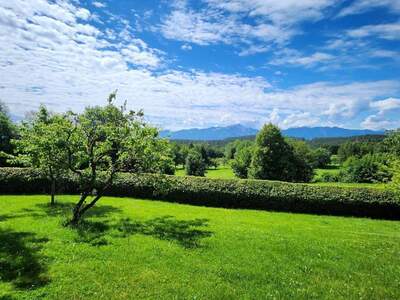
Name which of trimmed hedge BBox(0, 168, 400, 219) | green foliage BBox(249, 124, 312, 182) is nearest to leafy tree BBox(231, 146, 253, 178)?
green foliage BBox(249, 124, 312, 182)

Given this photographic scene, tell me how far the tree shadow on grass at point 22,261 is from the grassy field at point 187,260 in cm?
3

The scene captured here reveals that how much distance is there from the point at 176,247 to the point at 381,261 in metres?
8.74

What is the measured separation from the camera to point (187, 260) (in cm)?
1177

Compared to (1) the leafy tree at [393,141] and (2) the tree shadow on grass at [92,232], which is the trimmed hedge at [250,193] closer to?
(2) the tree shadow on grass at [92,232]

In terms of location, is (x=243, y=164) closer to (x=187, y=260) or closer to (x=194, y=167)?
(x=194, y=167)

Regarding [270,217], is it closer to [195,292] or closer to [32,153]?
[195,292]

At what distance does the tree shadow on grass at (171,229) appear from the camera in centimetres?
1452

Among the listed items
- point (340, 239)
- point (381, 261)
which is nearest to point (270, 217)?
point (340, 239)

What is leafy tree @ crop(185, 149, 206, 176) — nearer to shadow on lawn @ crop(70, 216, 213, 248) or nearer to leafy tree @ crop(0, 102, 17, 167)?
leafy tree @ crop(0, 102, 17, 167)

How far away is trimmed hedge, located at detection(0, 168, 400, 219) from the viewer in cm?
2600

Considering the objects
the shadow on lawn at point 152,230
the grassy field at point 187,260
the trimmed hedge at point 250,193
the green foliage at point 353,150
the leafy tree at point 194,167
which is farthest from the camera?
the green foliage at point 353,150

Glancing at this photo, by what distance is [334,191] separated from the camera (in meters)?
26.7

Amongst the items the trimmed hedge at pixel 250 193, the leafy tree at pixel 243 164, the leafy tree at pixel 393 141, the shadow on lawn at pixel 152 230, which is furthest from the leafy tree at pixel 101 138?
the leafy tree at pixel 243 164

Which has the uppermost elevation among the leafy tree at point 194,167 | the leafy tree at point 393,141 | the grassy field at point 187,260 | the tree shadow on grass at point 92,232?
the leafy tree at point 393,141
